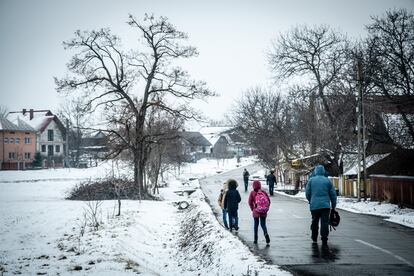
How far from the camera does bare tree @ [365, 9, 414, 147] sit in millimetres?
21462

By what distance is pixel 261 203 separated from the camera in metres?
10.8

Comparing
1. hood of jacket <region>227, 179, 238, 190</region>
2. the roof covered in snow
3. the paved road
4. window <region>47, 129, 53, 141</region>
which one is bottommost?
the paved road

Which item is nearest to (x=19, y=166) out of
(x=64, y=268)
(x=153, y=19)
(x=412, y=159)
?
(x=153, y=19)

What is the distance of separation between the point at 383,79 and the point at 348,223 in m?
10.1

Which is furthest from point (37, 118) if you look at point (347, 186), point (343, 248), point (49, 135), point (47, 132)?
point (343, 248)

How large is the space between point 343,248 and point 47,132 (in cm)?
8526

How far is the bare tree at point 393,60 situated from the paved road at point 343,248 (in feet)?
28.9

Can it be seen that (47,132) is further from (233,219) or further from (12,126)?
(233,219)

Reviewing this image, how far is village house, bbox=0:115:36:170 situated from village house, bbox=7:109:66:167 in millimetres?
5231

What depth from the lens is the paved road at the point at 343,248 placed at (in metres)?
8.00

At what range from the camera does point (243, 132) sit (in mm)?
53000

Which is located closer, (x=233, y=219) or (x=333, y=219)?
(x=333, y=219)

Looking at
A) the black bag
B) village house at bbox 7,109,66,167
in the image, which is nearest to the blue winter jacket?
the black bag

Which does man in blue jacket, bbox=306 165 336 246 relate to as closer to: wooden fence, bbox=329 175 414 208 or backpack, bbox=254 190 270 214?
backpack, bbox=254 190 270 214
